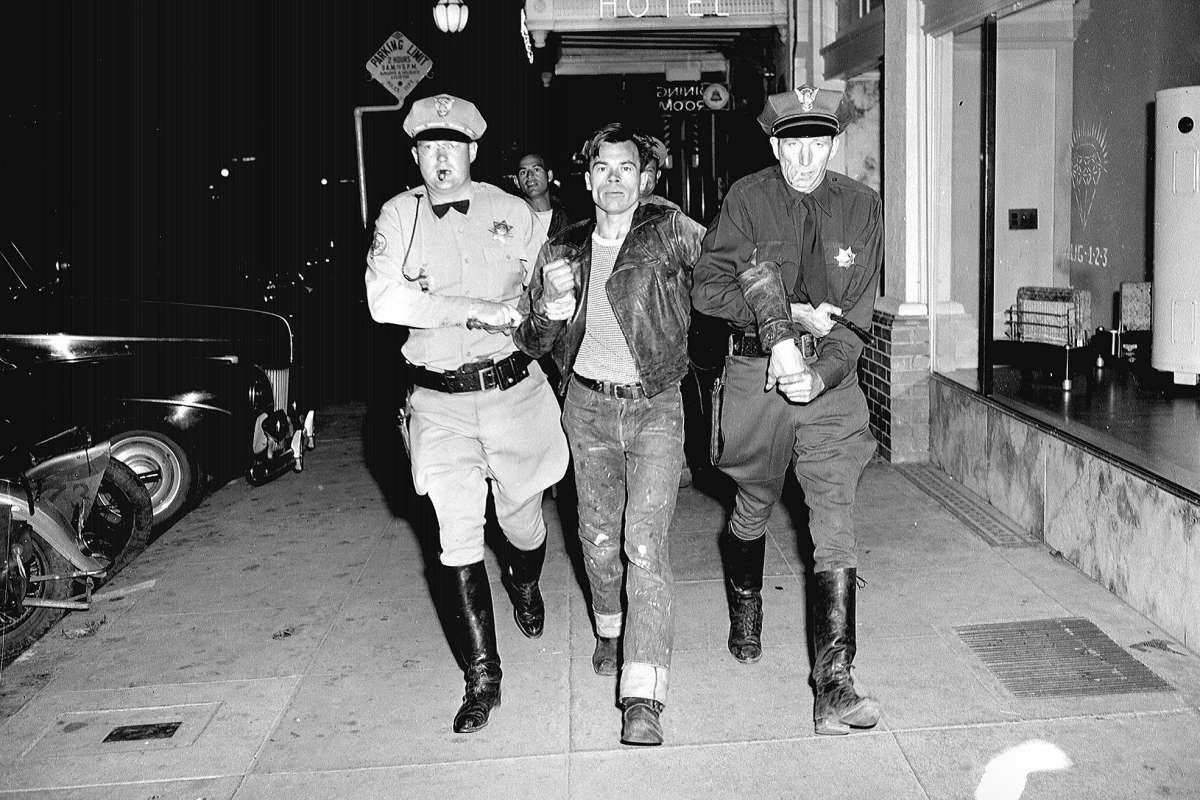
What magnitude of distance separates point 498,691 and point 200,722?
44.7 inches

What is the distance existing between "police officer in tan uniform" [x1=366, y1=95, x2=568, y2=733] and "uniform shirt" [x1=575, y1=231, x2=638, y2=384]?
1.00ft

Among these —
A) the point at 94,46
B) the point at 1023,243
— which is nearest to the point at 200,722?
the point at 1023,243

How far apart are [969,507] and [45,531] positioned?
502 cm

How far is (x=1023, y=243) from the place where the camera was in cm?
933

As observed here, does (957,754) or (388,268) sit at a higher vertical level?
(388,268)

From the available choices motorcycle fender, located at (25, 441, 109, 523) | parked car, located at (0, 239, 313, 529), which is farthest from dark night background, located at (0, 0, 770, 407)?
motorcycle fender, located at (25, 441, 109, 523)

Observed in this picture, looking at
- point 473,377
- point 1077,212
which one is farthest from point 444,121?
point 1077,212

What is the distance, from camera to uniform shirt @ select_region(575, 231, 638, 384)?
13.5ft

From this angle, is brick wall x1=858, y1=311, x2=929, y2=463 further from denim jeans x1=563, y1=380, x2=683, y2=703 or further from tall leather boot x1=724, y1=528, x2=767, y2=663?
denim jeans x1=563, y1=380, x2=683, y2=703

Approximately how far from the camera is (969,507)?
686cm

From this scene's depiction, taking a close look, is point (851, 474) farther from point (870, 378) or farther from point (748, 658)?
point (870, 378)

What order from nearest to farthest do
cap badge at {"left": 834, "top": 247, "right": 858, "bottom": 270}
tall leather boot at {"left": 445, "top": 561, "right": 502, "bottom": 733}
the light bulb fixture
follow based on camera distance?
1. cap badge at {"left": 834, "top": 247, "right": 858, "bottom": 270}
2. tall leather boot at {"left": 445, "top": 561, "right": 502, "bottom": 733}
3. the light bulb fixture

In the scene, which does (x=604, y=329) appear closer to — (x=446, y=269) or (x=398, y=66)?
(x=446, y=269)

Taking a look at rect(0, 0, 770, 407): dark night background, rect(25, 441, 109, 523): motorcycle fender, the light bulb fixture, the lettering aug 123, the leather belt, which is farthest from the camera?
the light bulb fixture
